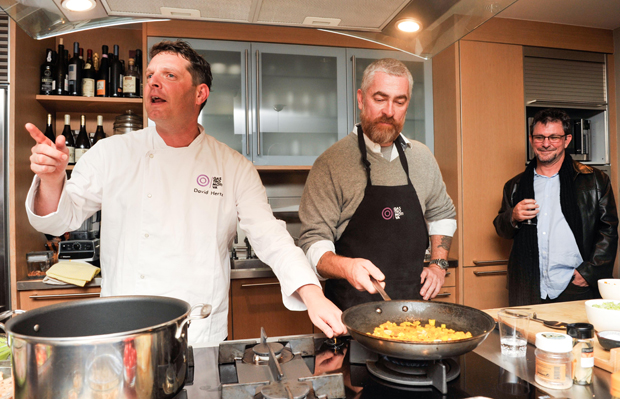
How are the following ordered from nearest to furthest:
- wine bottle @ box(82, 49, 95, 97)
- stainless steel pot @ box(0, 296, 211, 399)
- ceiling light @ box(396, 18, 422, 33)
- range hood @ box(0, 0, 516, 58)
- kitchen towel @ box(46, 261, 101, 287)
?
stainless steel pot @ box(0, 296, 211, 399) < range hood @ box(0, 0, 516, 58) < ceiling light @ box(396, 18, 422, 33) < kitchen towel @ box(46, 261, 101, 287) < wine bottle @ box(82, 49, 95, 97)

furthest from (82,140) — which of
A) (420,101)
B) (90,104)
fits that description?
(420,101)

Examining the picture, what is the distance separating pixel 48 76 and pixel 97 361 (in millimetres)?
2421

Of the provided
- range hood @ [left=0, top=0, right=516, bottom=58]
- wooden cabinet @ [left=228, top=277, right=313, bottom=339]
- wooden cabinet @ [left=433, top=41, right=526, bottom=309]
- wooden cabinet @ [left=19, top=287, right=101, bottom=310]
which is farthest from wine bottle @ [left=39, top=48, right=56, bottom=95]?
wooden cabinet @ [left=433, top=41, right=526, bottom=309]

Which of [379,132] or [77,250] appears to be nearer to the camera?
[379,132]

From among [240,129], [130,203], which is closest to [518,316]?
[130,203]

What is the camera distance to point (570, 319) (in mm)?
1262

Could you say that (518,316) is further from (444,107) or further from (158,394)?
(444,107)

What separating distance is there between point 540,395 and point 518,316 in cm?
29

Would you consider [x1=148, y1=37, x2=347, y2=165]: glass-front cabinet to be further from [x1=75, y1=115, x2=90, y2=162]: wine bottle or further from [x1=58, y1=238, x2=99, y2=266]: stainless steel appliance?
[x1=58, y1=238, x2=99, y2=266]: stainless steel appliance

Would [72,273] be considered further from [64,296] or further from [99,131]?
[99,131]

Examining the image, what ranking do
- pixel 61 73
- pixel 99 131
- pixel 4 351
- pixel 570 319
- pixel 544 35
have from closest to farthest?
1. pixel 4 351
2. pixel 570 319
3. pixel 61 73
4. pixel 99 131
5. pixel 544 35

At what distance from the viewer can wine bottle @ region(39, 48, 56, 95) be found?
8.08 ft

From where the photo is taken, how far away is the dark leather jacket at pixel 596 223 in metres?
2.31

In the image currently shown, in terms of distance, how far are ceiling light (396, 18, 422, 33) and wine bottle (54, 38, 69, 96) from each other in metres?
2.14
